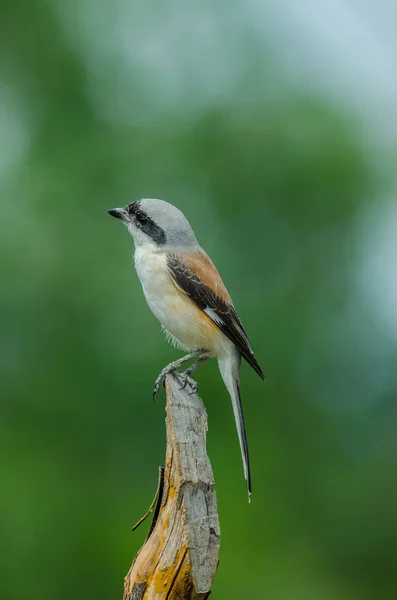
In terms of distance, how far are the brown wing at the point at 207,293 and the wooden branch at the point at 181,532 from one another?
1.17m

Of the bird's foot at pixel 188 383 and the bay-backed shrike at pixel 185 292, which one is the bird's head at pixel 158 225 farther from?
the bird's foot at pixel 188 383

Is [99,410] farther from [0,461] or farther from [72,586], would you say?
[72,586]

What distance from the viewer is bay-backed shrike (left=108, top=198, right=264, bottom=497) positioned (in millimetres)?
4715

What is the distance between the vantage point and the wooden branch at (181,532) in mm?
3299

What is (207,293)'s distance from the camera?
15.5 ft

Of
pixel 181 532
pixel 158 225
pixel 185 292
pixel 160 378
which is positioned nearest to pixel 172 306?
pixel 185 292

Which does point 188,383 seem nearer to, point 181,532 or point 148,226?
point 181,532

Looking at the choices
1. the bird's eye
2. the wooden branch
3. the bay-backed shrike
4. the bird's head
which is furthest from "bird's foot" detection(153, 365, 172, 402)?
the bird's eye

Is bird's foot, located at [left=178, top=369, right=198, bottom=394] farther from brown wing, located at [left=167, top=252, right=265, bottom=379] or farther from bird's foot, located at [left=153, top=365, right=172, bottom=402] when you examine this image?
brown wing, located at [left=167, top=252, right=265, bottom=379]

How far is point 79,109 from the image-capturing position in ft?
35.8

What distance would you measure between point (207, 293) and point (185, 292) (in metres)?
0.12

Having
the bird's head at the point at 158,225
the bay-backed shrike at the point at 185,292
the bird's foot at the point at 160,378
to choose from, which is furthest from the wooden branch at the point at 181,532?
the bird's head at the point at 158,225

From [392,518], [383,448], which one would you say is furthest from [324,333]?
[392,518]

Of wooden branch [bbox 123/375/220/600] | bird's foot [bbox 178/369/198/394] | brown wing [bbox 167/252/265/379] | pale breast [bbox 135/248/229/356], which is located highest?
brown wing [bbox 167/252/265/379]
